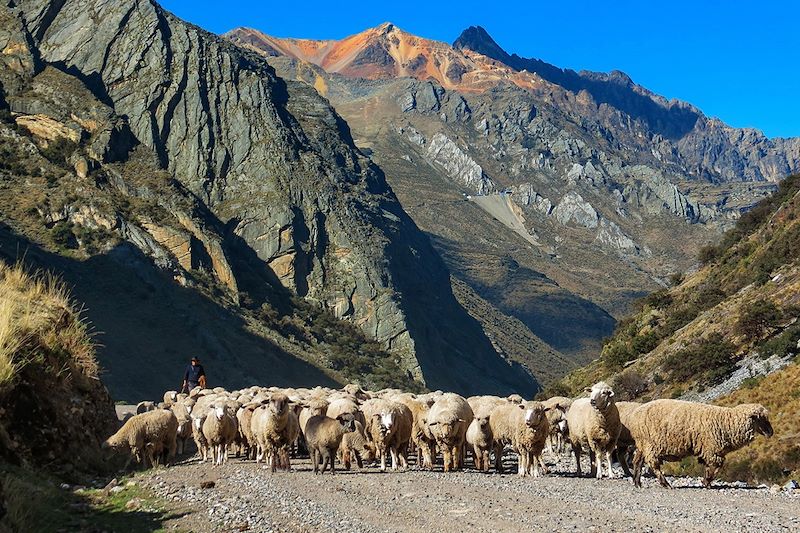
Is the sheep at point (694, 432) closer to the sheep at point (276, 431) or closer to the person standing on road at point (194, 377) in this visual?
the sheep at point (276, 431)

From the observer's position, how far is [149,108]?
12250 cm

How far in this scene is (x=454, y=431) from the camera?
20.4 meters

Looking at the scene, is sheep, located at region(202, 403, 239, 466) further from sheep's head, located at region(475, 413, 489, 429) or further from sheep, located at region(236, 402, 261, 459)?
sheep's head, located at region(475, 413, 489, 429)

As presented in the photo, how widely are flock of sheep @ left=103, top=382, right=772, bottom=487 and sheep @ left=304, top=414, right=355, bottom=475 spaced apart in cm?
2

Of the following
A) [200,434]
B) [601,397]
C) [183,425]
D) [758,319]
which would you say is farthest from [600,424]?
[758,319]

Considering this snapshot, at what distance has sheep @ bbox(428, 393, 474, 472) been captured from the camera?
2022cm

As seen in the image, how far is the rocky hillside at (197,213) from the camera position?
272 feet

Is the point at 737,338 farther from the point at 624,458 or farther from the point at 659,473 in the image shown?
the point at 659,473

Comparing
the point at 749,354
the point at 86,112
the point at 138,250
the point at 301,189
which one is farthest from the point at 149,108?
the point at 749,354

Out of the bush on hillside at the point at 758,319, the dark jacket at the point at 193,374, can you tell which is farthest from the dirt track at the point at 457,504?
the bush on hillside at the point at 758,319

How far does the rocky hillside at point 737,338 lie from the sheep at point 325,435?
11304mm

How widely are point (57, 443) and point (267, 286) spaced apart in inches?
3614

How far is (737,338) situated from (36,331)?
35517mm

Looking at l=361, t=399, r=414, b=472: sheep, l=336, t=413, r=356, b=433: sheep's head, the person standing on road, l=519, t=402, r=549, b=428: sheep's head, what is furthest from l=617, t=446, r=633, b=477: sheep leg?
the person standing on road
